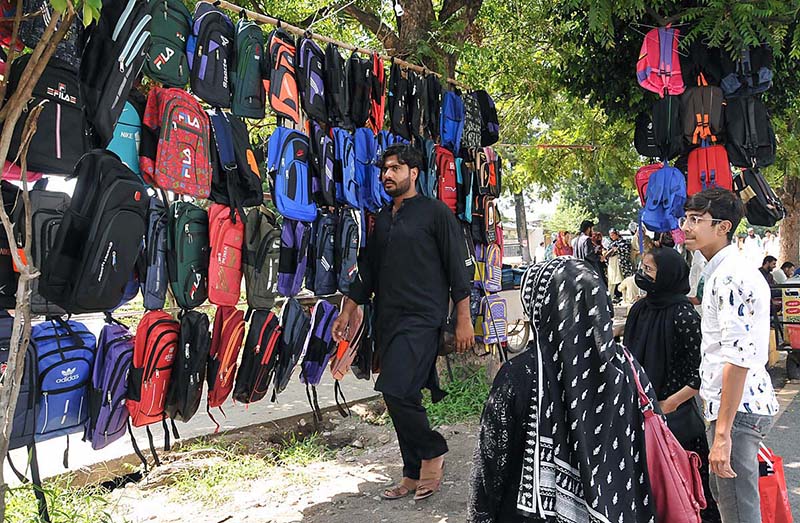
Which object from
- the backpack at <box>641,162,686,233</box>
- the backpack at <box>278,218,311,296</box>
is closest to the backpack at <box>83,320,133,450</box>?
the backpack at <box>278,218,311,296</box>

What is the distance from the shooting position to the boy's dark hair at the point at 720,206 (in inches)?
106

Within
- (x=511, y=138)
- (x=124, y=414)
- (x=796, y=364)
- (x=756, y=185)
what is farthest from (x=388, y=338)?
(x=511, y=138)

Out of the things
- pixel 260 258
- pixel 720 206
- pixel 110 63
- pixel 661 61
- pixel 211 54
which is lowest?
pixel 260 258

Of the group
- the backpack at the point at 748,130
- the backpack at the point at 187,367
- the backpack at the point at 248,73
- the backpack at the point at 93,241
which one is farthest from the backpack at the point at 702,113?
the backpack at the point at 93,241

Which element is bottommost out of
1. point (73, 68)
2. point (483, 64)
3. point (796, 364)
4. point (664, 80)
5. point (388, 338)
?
point (796, 364)

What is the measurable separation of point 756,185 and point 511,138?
5.21 metres

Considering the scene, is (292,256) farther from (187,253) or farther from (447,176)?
(447,176)

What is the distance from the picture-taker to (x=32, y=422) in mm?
2832

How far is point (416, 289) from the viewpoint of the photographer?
152 inches

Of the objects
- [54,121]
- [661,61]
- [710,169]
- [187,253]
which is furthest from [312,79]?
[710,169]

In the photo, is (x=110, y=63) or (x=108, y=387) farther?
(x=108, y=387)

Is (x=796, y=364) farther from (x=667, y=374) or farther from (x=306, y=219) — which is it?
(x=306, y=219)

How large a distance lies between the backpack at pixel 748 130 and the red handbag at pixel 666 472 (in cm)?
432

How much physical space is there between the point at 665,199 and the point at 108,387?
462 centimetres
